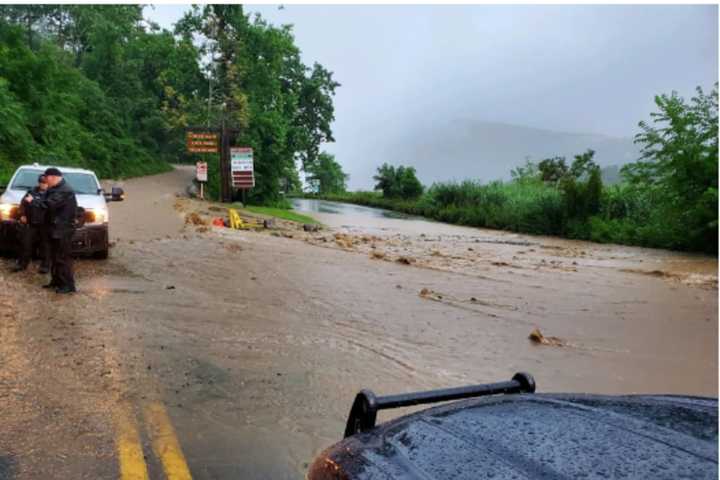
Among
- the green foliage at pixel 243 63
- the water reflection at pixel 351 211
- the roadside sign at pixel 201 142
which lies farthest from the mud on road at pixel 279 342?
the green foliage at pixel 243 63

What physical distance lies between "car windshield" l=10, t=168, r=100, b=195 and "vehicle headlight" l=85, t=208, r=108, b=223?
0.79m

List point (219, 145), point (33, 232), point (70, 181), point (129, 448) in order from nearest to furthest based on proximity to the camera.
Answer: point (129, 448)
point (33, 232)
point (70, 181)
point (219, 145)

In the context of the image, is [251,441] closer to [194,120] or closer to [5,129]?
[5,129]

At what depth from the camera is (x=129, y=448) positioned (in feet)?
11.6

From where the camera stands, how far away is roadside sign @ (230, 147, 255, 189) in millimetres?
29312

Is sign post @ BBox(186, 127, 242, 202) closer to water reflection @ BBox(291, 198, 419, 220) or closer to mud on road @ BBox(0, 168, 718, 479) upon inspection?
water reflection @ BBox(291, 198, 419, 220)

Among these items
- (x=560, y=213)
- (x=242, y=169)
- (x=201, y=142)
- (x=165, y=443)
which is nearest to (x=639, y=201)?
(x=560, y=213)

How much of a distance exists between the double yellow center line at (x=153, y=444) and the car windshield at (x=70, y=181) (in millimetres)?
7527

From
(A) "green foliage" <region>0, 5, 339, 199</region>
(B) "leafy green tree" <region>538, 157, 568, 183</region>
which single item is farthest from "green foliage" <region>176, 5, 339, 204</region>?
(B) "leafy green tree" <region>538, 157, 568, 183</region>

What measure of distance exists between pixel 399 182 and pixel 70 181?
44853 millimetres

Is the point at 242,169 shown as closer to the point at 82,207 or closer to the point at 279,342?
the point at 82,207

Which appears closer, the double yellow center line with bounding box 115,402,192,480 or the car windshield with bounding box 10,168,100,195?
the double yellow center line with bounding box 115,402,192,480

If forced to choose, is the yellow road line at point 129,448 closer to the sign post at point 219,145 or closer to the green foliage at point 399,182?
the sign post at point 219,145

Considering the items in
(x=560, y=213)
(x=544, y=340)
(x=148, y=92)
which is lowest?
(x=544, y=340)
